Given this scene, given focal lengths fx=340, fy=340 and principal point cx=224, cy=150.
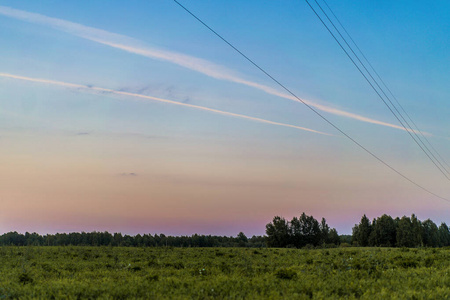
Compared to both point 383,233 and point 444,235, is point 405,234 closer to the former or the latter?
point 383,233

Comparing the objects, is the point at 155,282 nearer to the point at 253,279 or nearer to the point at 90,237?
the point at 253,279

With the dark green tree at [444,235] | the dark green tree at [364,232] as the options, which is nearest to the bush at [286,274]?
the dark green tree at [364,232]

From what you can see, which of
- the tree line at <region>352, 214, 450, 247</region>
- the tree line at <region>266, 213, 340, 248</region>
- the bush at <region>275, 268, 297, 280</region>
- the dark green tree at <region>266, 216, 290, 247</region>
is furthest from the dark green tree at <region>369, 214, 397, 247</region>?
the bush at <region>275, 268, 297, 280</region>

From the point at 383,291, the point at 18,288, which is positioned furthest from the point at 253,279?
the point at 18,288

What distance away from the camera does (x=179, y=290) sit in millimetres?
11680

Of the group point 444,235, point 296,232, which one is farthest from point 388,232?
point 444,235

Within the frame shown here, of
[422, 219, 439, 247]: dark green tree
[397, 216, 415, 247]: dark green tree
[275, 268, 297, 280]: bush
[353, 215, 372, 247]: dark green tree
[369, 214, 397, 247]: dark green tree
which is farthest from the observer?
[422, 219, 439, 247]: dark green tree

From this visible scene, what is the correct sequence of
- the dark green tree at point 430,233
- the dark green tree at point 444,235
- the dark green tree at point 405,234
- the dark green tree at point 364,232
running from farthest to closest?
the dark green tree at point 444,235 → the dark green tree at point 430,233 → the dark green tree at point 364,232 → the dark green tree at point 405,234

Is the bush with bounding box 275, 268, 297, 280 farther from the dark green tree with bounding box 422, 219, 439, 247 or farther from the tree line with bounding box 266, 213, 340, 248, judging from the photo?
the dark green tree with bounding box 422, 219, 439, 247

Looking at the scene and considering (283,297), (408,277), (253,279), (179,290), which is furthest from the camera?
(408,277)

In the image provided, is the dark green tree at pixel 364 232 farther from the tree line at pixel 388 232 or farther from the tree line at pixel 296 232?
the tree line at pixel 296 232

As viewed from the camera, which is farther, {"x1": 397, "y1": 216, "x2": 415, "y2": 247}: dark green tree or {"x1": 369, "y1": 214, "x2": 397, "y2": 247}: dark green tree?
{"x1": 369, "y1": 214, "x2": 397, "y2": 247}: dark green tree

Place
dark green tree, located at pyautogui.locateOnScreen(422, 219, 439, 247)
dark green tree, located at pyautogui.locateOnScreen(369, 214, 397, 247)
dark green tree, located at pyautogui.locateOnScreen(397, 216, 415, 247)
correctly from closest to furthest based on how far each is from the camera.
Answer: dark green tree, located at pyautogui.locateOnScreen(397, 216, 415, 247) < dark green tree, located at pyautogui.locateOnScreen(369, 214, 397, 247) < dark green tree, located at pyautogui.locateOnScreen(422, 219, 439, 247)

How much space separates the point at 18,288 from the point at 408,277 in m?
15.8
